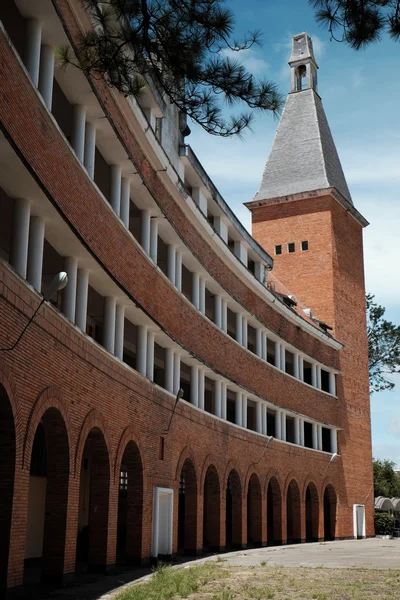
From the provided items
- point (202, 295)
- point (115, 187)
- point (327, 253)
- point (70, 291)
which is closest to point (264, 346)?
point (202, 295)

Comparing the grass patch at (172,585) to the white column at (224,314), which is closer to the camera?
the grass patch at (172,585)

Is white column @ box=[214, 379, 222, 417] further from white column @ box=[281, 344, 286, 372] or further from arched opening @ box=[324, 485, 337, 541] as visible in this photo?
arched opening @ box=[324, 485, 337, 541]

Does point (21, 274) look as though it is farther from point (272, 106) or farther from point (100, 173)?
point (100, 173)

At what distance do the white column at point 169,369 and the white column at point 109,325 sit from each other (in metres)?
4.68

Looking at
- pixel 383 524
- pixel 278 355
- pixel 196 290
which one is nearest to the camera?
pixel 196 290

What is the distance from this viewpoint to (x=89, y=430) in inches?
664

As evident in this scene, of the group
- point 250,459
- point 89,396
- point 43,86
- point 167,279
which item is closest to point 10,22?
point 43,86

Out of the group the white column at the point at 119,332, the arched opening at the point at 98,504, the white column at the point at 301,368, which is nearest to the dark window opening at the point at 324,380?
the white column at the point at 301,368

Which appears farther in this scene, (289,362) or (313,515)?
(289,362)

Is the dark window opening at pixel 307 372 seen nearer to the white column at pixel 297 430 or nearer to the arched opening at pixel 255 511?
the white column at pixel 297 430

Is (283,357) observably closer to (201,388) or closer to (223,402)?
(223,402)

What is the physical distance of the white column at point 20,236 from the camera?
13711 mm

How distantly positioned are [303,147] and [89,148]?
30349mm

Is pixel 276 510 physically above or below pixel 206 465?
below
